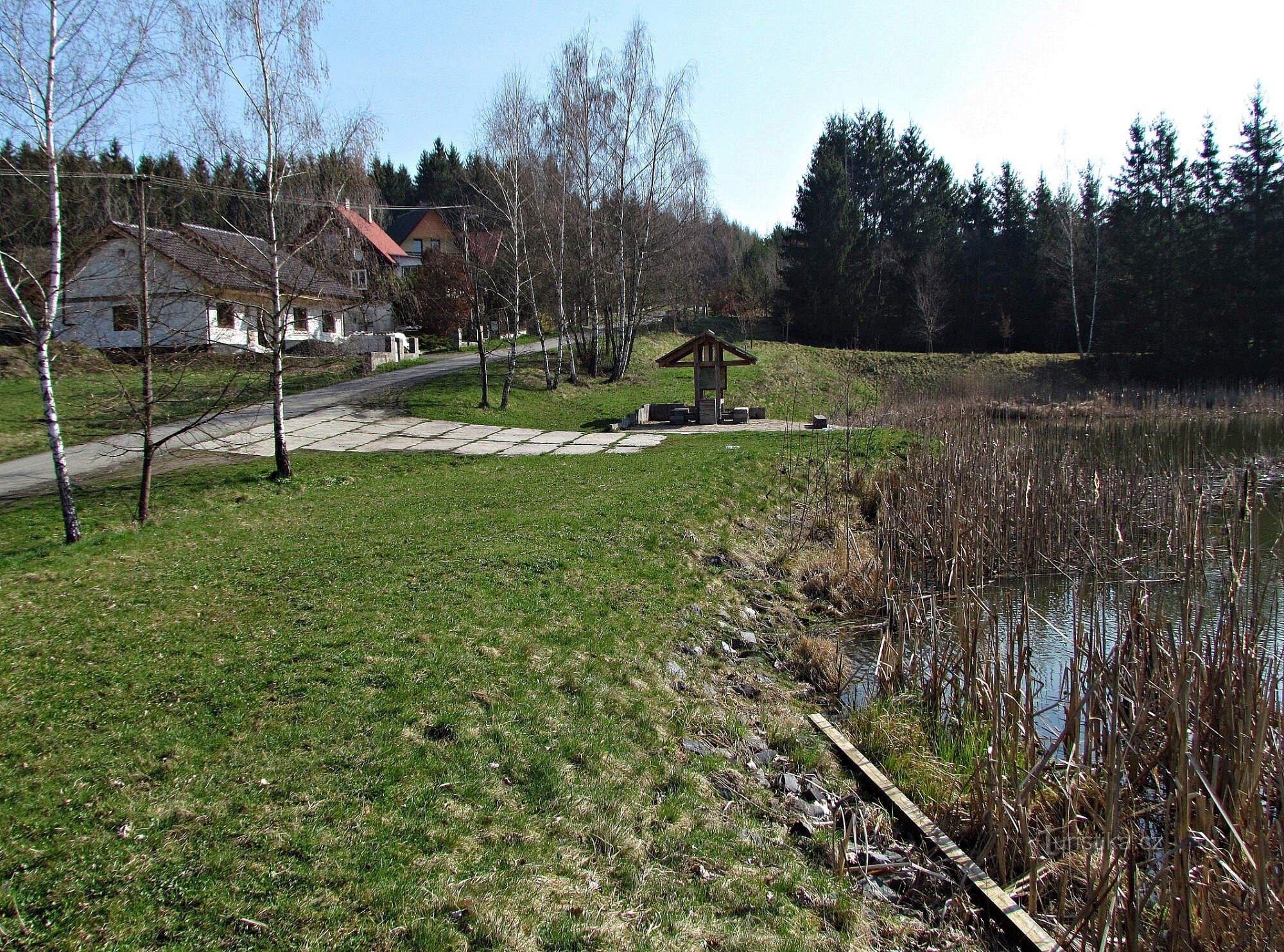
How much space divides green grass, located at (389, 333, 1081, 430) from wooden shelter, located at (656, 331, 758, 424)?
1.80 m

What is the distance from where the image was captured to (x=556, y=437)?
Result: 17422mm

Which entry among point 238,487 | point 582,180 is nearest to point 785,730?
point 238,487

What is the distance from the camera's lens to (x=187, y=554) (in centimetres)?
762

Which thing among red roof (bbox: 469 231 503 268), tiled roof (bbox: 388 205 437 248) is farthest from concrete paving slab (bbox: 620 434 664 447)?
tiled roof (bbox: 388 205 437 248)

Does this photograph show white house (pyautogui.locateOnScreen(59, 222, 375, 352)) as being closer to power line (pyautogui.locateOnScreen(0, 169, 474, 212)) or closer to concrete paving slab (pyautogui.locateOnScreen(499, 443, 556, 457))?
power line (pyautogui.locateOnScreen(0, 169, 474, 212))

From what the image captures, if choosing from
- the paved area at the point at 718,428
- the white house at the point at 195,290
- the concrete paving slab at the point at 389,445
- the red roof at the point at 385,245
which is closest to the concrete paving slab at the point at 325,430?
the concrete paving slab at the point at 389,445

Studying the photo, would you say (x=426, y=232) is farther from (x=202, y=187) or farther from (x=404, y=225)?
(x=202, y=187)

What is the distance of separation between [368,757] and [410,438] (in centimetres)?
1267

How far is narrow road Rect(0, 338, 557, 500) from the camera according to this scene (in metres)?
11.4

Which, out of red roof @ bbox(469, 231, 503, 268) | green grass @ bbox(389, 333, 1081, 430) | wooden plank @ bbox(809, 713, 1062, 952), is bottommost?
wooden plank @ bbox(809, 713, 1062, 952)

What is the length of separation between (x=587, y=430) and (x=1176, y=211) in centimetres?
3156

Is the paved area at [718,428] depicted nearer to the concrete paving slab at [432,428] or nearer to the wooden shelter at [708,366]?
the wooden shelter at [708,366]

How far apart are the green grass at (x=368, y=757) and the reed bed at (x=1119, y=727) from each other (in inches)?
46.0

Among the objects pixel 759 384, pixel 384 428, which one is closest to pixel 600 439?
pixel 384 428
